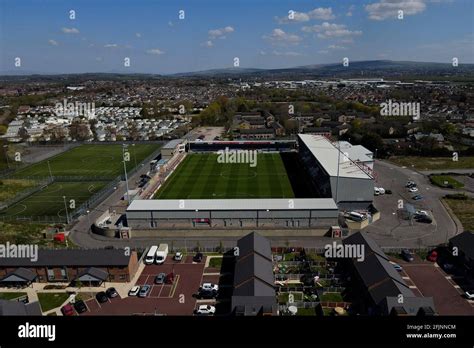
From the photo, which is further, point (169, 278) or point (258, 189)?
point (258, 189)

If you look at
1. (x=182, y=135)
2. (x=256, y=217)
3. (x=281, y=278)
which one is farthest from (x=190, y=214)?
(x=182, y=135)

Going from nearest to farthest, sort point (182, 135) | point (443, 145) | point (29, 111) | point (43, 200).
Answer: point (43, 200), point (443, 145), point (182, 135), point (29, 111)

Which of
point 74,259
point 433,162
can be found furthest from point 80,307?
point 433,162

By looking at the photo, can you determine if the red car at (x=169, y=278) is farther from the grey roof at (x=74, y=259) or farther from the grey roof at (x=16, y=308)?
the grey roof at (x=16, y=308)

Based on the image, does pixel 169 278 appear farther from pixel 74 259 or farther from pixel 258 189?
pixel 258 189

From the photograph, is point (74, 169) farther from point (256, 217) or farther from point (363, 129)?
point (363, 129)

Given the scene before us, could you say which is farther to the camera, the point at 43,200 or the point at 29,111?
the point at 29,111

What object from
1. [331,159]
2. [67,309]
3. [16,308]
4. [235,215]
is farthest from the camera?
[331,159]
